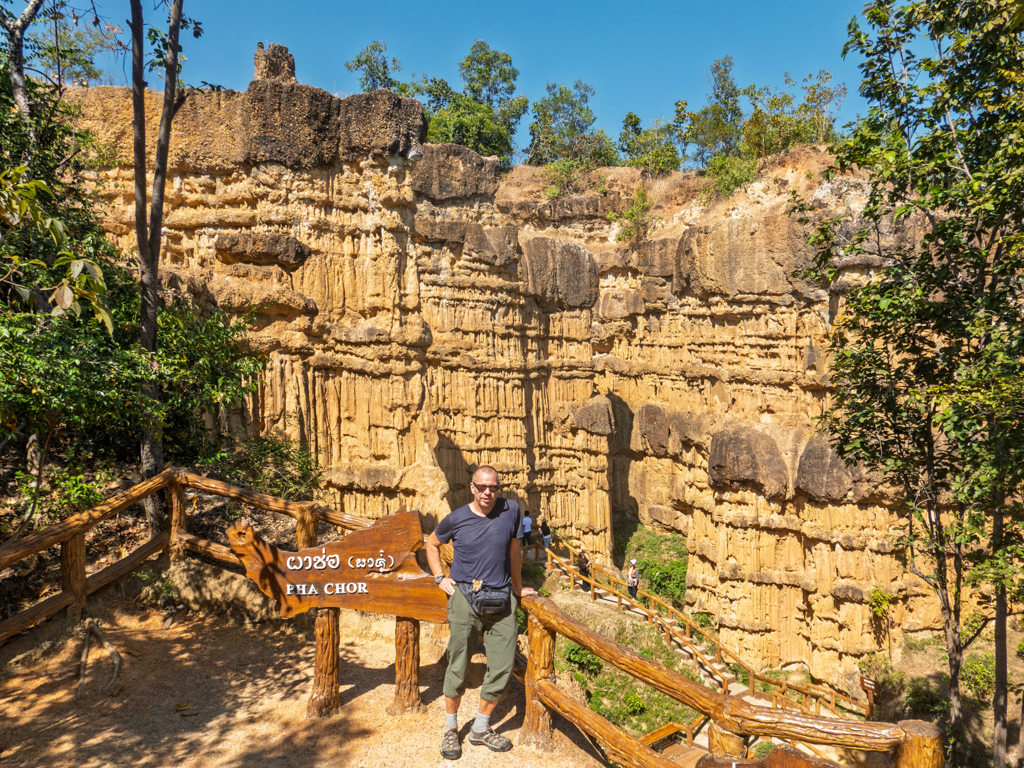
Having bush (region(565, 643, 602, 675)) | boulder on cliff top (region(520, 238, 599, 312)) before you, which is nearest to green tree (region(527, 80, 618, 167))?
boulder on cliff top (region(520, 238, 599, 312))

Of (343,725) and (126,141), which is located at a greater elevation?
(126,141)

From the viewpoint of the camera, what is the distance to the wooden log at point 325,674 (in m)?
5.60

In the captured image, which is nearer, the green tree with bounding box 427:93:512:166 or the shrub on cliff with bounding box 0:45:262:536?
the shrub on cliff with bounding box 0:45:262:536

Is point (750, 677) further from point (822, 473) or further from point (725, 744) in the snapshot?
point (725, 744)

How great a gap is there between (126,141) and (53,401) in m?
8.92

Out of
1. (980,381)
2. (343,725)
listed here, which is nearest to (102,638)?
(343,725)

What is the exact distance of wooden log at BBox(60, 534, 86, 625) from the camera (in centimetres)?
656

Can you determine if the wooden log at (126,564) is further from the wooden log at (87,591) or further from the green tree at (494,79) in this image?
the green tree at (494,79)

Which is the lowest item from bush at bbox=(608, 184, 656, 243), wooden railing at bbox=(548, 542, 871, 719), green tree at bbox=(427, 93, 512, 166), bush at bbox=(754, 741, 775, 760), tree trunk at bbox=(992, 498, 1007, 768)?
bush at bbox=(754, 741, 775, 760)

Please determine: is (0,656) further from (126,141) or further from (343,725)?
(126,141)

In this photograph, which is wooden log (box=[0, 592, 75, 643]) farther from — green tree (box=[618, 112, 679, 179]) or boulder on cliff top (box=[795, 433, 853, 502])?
green tree (box=[618, 112, 679, 179])

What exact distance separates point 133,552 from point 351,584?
3.75 m

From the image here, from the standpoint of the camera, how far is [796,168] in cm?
2008

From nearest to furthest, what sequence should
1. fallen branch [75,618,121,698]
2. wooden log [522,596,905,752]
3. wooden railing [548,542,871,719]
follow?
wooden log [522,596,905,752], fallen branch [75,618,121,698], wooden railing [548,542,871,719]
